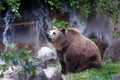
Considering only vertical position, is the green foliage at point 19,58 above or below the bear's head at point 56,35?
above

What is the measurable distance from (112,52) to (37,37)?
412 centimetres

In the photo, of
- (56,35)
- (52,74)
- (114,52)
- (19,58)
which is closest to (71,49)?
(56,35)

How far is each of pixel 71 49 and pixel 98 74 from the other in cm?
83

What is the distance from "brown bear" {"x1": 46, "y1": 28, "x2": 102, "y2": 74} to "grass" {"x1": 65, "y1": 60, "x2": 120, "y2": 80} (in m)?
0.27

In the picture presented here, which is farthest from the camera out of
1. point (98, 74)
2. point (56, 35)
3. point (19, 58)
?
point (56, 35)

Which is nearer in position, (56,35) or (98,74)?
(98,74)

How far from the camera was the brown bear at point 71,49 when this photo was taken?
9539mm

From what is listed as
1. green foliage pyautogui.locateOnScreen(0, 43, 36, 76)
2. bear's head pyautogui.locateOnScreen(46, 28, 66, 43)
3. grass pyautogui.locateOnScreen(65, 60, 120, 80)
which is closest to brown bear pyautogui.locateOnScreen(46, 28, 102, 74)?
bear's head pyautogui.locateOnScreen(46, 28, 66, 43)

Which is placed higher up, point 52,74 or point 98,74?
point 52,74

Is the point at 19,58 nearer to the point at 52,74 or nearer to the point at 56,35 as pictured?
the point at 52,74

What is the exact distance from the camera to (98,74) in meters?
9.21

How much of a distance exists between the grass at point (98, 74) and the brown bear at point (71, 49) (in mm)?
271

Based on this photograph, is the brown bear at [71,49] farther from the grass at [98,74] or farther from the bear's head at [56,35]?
the grass at [98,74]

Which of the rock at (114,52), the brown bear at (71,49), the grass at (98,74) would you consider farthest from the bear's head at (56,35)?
the rock at (114,52)
